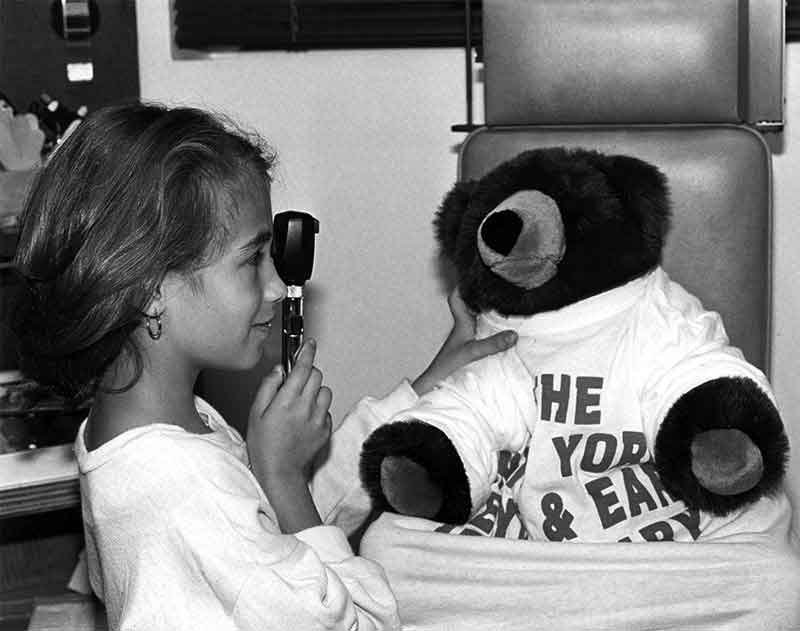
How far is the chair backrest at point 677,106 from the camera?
158 centimetres

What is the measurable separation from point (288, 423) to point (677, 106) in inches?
27.2

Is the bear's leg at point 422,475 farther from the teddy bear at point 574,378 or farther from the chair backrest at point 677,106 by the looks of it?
the chair backrest at point 677,106

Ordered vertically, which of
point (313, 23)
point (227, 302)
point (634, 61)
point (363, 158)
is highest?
point (313, 23)

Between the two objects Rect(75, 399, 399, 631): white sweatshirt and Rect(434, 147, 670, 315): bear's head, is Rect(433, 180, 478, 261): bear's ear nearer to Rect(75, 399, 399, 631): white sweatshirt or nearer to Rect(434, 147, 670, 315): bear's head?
Rect(434, 147, 670, 315): bear's head

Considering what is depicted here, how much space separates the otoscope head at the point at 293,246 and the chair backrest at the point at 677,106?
360mm

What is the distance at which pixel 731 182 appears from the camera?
1.58 m

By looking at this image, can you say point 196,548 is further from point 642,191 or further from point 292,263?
point 642,191

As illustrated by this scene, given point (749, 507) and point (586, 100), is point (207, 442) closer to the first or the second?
Result: point (749, 507)

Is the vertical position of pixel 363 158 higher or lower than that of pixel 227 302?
higher

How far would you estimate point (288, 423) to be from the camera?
1273mm

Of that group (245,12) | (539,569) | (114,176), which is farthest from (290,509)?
(245,12)

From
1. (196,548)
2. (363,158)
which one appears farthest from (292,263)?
(363,158)

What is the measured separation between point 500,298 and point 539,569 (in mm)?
286

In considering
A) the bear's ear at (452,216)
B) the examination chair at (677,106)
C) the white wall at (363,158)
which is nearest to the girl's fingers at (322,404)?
the bear's ear at (452,216)
